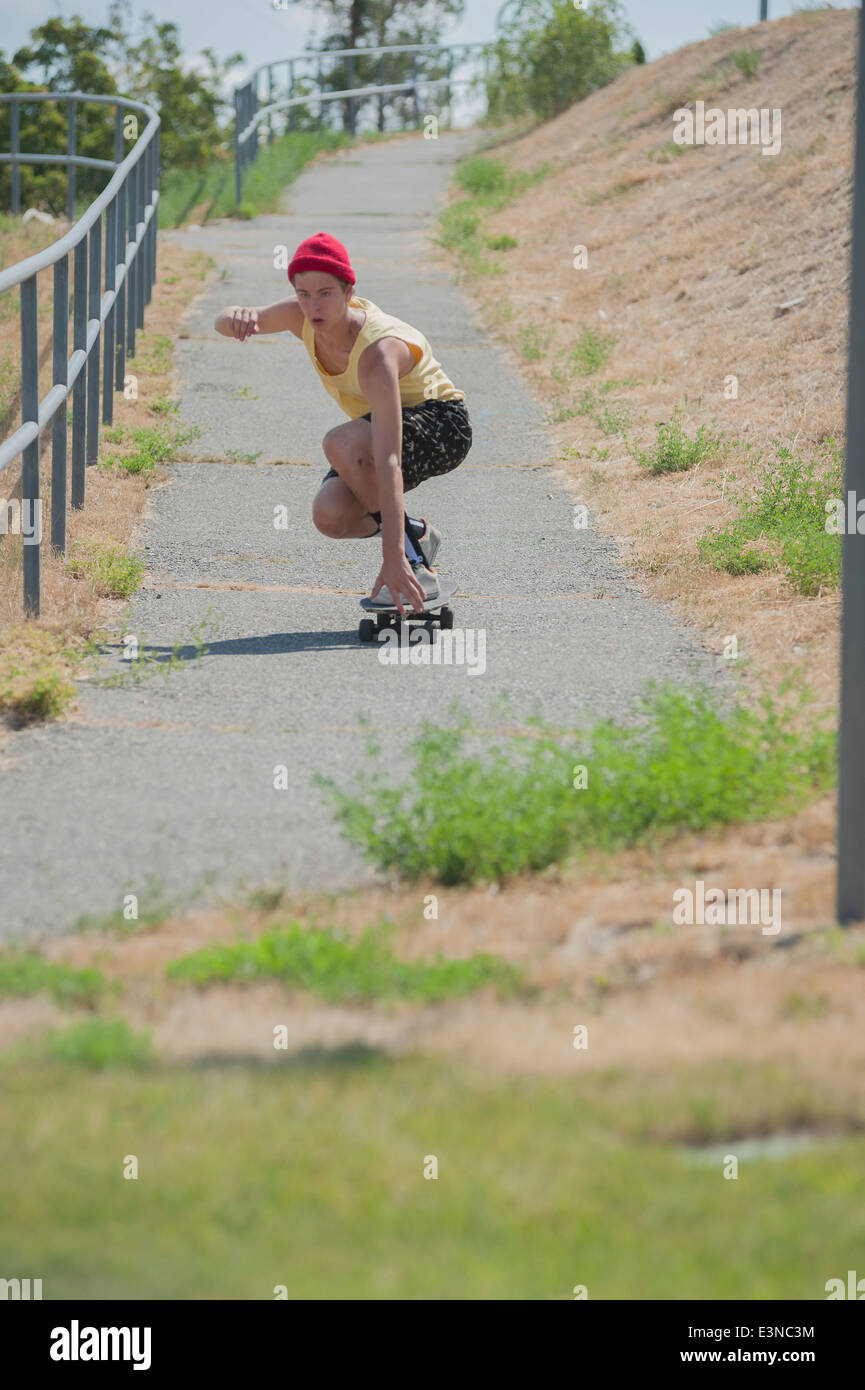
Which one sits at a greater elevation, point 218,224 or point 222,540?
point 218,224

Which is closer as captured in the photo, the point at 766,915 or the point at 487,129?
the point at 766,915

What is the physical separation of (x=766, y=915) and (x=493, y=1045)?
787 mm

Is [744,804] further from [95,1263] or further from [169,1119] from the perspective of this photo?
[95,1263]

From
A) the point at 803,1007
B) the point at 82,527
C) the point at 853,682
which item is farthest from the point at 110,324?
the point at 803,1007

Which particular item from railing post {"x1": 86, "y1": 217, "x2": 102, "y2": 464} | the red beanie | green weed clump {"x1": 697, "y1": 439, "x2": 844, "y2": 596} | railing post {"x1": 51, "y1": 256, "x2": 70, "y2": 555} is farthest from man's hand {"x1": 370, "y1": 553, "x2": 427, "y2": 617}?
railing post {"x1": 86, "y1": 217, "x2": 102, "y2": 464}

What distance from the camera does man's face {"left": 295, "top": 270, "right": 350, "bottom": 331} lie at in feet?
16.0

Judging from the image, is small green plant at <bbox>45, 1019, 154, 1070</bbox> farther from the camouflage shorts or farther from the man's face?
the camouflage shorts

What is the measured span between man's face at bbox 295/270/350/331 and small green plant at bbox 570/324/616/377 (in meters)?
5.15

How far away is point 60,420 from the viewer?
6086 millimetres

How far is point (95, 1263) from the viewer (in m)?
2.15

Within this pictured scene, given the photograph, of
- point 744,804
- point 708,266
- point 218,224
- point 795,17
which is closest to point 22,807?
point 744,804

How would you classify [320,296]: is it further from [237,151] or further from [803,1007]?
[237,151]
